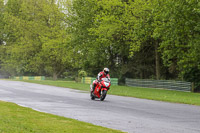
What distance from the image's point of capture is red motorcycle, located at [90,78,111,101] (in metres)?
19.6

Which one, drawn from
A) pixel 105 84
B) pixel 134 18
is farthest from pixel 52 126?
pixel 134 18

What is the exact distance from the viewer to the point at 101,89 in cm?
2008

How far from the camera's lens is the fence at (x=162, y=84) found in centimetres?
3678

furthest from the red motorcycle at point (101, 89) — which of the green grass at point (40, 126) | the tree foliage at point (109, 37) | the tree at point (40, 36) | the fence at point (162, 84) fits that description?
the tree at point (40, 36)

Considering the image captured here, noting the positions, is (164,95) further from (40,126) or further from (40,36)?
(40,36)

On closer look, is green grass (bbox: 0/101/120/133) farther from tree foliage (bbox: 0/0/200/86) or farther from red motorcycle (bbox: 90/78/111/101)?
tree foliage (bbox: 0/0/200/86)

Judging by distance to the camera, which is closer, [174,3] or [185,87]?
[174,3]

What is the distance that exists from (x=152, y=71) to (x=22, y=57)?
33654 millimetres

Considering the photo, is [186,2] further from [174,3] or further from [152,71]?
[152,71]

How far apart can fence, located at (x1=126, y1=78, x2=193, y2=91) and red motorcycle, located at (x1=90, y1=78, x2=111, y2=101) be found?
59.1 feet

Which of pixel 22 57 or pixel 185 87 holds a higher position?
pixel 22 57

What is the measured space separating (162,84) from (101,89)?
21.5 m

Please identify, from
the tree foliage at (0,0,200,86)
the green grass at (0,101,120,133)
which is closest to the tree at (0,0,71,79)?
the tree foliage at (0,0,200,86)

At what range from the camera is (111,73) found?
50.3m
